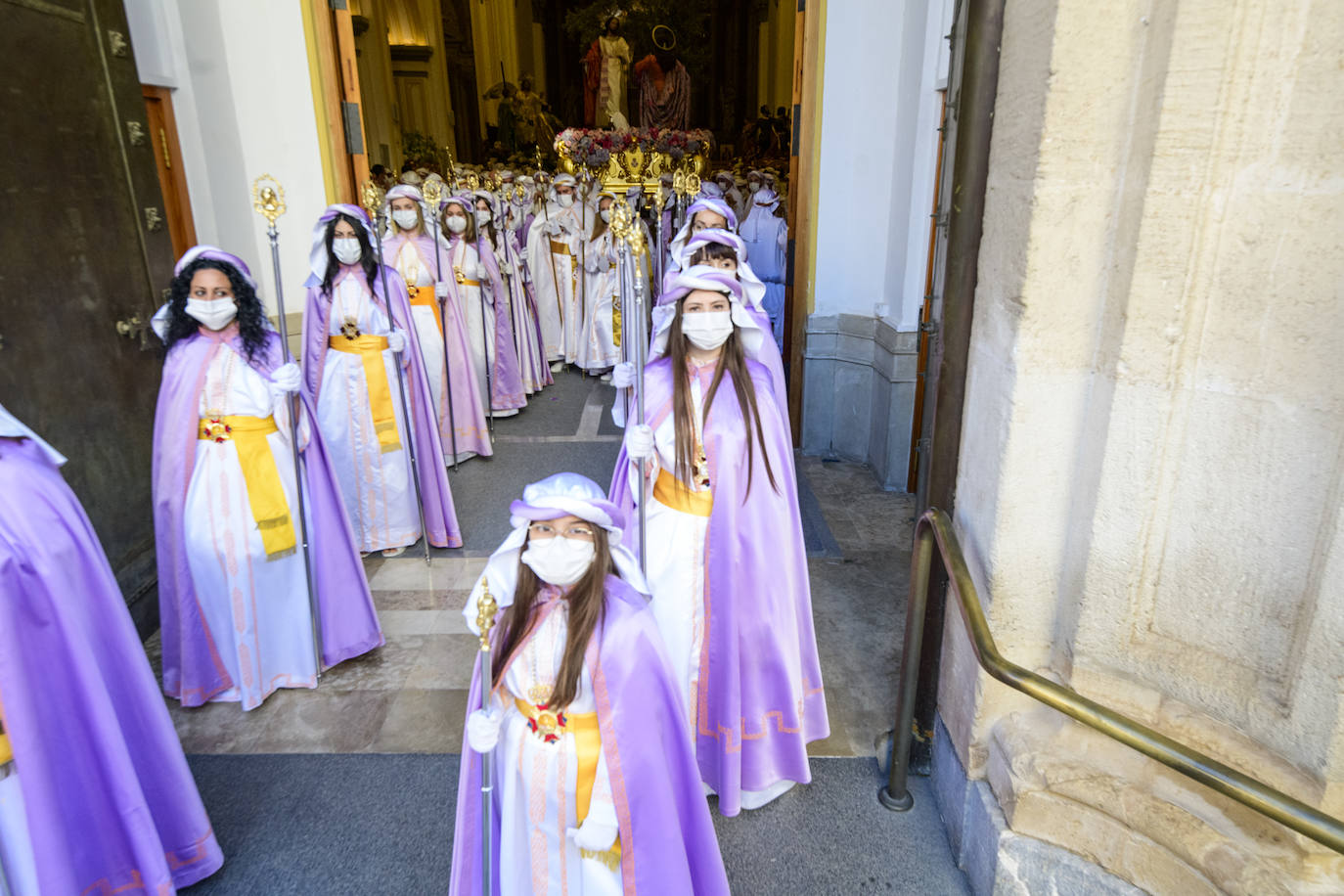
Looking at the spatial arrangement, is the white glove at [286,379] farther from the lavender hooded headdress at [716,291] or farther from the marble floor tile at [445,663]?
the lavender hooded headdress at [716,291]

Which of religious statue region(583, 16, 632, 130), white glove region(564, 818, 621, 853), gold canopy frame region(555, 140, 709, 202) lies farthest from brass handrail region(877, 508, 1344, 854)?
religious statue region(583, 16, 632, 130)

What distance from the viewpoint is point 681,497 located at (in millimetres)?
3064

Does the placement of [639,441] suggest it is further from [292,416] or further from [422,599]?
[422,599]

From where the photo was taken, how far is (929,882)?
9.50 feet

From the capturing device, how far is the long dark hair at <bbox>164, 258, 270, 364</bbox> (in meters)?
3.62

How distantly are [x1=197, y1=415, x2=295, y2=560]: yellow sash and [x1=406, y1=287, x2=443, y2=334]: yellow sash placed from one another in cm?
298

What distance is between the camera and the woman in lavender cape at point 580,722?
2.13 meters

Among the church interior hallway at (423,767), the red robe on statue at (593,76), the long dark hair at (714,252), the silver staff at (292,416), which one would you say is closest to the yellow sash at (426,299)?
the church interior hallway at (423,767)

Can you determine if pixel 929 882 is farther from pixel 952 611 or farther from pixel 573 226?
pixel 573 226

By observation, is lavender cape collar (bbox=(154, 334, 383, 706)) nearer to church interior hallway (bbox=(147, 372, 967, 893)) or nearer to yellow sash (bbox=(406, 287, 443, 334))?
church interior hallway (bbox=(147, 372, 967, 893))

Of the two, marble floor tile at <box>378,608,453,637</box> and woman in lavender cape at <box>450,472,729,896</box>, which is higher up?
woman in lavender cape at <box>450,472,729,896</box>

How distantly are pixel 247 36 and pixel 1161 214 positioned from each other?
6.26 m

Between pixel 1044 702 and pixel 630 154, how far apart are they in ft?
28.7

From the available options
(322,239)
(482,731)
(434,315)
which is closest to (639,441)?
(482,731)
